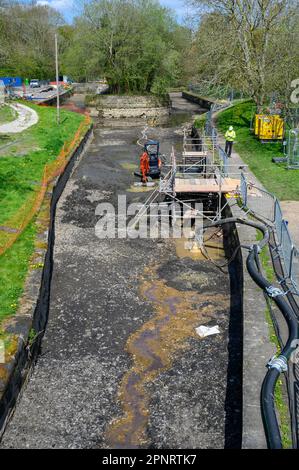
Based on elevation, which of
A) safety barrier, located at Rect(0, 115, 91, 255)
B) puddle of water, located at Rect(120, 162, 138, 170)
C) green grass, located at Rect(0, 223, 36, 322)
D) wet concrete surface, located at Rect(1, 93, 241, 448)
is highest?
safety barrier, located at Rect(0, 115, 91, 255)

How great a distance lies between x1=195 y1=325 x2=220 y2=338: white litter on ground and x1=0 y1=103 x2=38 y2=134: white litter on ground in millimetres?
23886

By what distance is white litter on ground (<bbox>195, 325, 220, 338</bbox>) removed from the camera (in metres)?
11.4

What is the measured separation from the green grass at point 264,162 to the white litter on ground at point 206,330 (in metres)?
8.38

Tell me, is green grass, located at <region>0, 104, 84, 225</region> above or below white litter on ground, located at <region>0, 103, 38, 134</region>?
below

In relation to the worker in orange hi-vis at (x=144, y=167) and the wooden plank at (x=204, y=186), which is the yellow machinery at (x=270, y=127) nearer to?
the worker in orange hi-vis at (x=144, y=167)

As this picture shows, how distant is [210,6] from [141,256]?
1055 inches

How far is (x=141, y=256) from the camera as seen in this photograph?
623 inches

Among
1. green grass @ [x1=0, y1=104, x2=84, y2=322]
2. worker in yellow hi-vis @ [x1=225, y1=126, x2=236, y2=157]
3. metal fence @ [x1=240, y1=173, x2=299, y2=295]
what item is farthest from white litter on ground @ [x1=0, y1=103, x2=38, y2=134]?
metal fence @ [x1=240, y1=173, x2=299, y2=295]

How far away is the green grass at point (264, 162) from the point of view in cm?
1970

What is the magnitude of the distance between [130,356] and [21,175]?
12.9 metres

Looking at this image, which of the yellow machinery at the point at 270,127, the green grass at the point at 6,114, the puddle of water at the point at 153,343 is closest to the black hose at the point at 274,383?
the puddle of water at the point at 153,343

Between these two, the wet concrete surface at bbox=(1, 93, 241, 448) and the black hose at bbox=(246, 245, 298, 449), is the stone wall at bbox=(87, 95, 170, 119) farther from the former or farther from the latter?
the black hose at bbox=(246, 245, 298, 449)

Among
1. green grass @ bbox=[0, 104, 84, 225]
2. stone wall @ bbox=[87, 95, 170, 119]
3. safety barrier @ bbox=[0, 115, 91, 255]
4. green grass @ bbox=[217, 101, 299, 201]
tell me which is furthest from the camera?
stone wall @ bbox=[87, 95, 170, 119]
